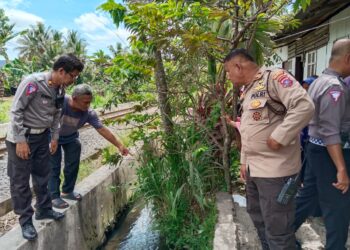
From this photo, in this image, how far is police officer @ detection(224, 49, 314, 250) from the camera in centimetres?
250

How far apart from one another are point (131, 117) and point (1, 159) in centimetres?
552

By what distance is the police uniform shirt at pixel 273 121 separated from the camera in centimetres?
243

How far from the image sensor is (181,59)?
4.57m

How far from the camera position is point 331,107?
8.70 feet

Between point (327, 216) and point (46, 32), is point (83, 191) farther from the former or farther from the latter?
point (46, 32)

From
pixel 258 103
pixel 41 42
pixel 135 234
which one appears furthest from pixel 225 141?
pixel 41 42

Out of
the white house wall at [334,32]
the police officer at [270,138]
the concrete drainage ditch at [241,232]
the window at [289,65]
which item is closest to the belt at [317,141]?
the police officer at [270,138]

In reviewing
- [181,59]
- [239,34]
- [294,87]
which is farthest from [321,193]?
[181,59]

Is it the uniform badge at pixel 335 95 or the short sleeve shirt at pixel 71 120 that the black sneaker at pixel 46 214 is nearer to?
the short sleeve shirt at pixel 71 120

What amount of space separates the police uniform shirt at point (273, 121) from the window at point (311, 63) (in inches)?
244

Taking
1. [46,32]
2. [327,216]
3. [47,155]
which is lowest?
[327,216]

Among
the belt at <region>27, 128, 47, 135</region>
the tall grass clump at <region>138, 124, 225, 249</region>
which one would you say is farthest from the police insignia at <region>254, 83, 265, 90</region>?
the belt at <region>27, 128, 47, 135</region>

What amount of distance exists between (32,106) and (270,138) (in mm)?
2200

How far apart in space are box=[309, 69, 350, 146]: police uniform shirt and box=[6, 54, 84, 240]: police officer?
7.12 feet
